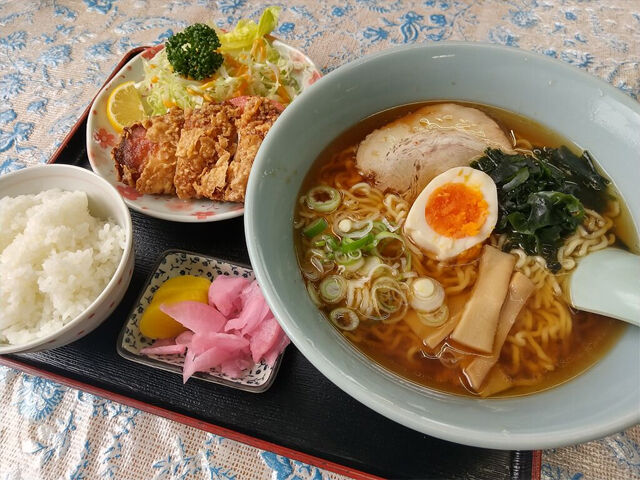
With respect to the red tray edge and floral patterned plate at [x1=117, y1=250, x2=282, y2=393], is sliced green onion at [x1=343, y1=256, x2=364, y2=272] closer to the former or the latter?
floral patterned plate at [x1=117, y1=250, x2=282, y2=393]

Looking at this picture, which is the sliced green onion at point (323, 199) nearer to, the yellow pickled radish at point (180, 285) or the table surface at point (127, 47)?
the yellow pickled radish at point (180, 285)

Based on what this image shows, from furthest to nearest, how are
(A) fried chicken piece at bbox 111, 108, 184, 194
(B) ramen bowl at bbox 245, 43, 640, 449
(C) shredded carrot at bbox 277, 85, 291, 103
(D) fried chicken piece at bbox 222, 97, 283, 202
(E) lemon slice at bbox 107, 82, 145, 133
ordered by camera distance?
(C) shredded carrot at bbox 277, 85, 291, 103, (E) lemon slice at bbox 107, 82, 145, 133, (A) fried chicken piece at bbox 111, 108, 184, 194, (D) fried chicken piece at bbox 222, 97, 283, 202, (B) ramen bowl at bbox 245, 43, 640, 449

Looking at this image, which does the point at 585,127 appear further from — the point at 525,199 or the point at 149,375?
the point at 149,375

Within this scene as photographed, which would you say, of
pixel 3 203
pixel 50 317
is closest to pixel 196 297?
pixel 50 317

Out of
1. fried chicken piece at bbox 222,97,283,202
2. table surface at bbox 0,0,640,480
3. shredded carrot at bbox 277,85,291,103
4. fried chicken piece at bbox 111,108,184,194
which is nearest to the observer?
table surface at bbox 0,0,640,480

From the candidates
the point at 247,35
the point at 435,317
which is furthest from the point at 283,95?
the point at 435,317

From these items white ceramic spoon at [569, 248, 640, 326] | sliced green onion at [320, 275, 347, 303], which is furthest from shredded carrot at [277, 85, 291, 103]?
white ceramic spoon at [569, 248, 640, 326]
